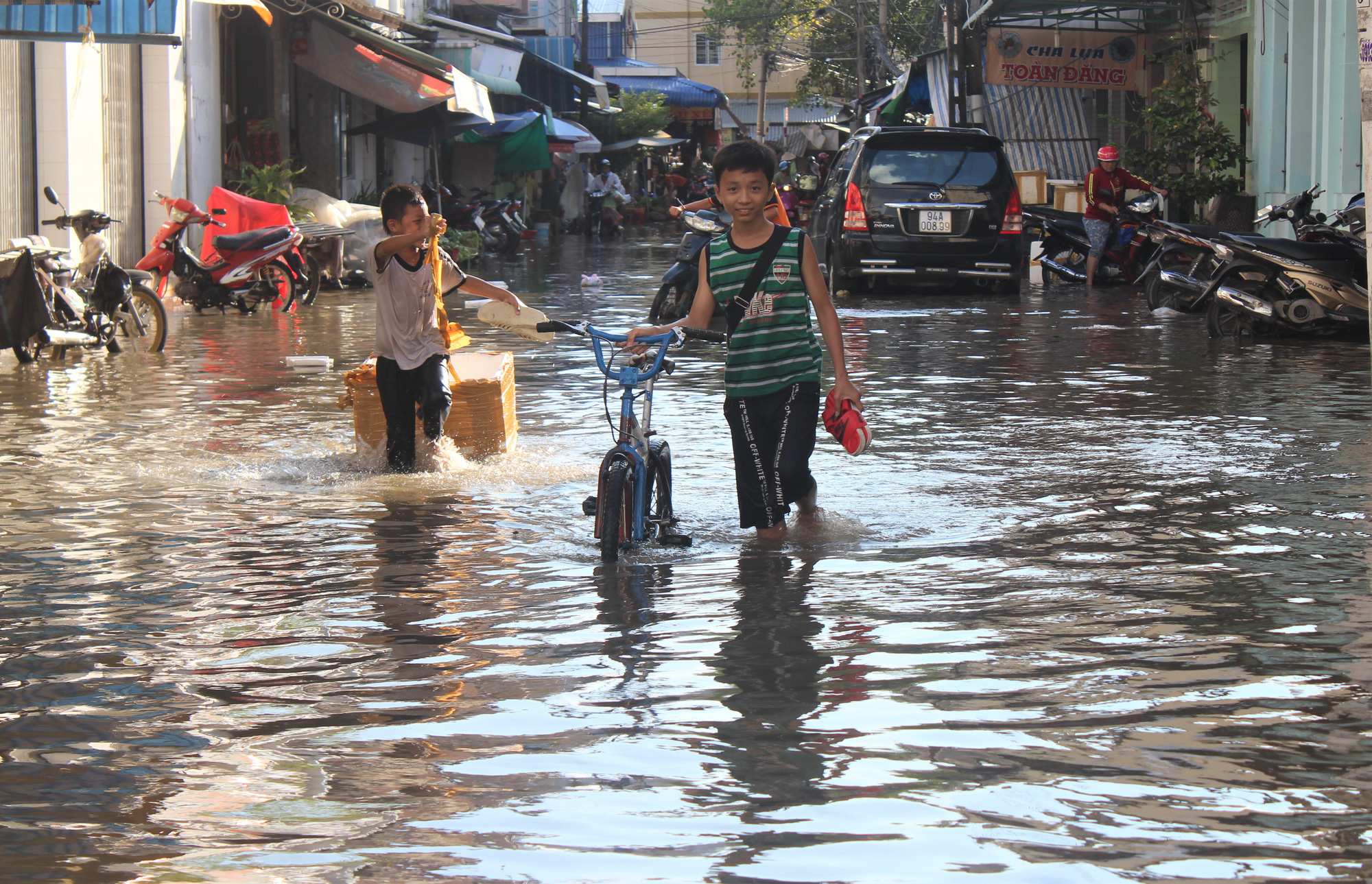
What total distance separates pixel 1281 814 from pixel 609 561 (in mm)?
2869

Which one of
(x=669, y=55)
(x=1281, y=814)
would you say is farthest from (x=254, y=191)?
(x=669, y=55)

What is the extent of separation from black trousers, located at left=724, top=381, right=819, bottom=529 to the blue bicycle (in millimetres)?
293

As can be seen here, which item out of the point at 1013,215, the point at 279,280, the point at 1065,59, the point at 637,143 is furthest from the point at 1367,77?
the point at 637,143

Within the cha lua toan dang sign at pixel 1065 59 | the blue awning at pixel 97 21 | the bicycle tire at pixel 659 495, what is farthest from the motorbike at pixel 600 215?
→ the bicycle tire at pixel 659 495

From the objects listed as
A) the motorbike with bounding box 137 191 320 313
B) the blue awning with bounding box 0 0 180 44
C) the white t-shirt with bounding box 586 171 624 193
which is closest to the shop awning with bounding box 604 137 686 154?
the white t-shirt with bounding box 586 171 624 193

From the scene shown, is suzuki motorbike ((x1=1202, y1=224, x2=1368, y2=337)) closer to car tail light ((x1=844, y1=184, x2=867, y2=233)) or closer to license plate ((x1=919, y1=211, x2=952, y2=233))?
license plate ((x1=919, y1=211, x2=952, y2=233))

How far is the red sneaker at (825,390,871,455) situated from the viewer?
18.1 feet

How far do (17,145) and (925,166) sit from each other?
9192 millimetres

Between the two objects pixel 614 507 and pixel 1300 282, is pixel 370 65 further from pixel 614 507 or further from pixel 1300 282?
pixel 614 507

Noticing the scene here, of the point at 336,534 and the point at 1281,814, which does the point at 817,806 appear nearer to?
the point at 1281,814

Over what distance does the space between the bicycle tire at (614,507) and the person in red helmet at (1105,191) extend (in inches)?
520

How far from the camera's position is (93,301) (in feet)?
42.7

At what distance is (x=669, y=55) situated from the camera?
83.5 m

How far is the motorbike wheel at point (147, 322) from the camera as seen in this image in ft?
43.1
